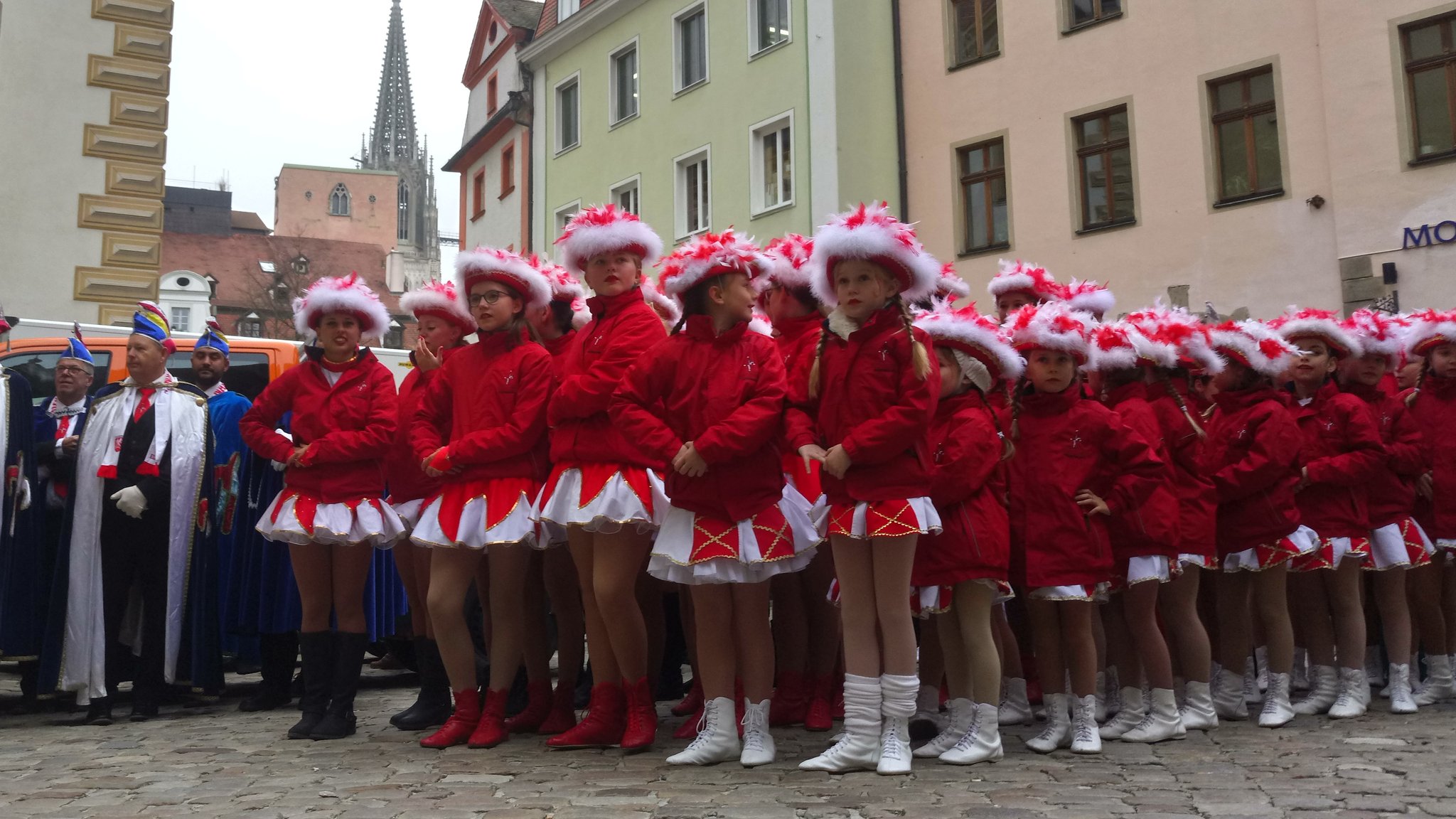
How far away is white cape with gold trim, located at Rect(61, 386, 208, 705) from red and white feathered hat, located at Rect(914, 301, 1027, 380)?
4311 millimetres

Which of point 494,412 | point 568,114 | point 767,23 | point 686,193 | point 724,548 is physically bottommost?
point 724,548

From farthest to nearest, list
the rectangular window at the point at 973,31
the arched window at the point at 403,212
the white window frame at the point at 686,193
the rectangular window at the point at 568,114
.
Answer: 1. the arched window at the point at 403,212
2. the rectangular window at the point at 568,114
3. the white window frame at the point at 686,193
4. the rectangular window at the point at 973,31

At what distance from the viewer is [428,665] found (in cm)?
638

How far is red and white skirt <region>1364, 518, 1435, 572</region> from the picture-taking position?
21.9 feet

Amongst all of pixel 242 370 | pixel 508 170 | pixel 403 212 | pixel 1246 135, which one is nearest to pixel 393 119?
pixel 403 212

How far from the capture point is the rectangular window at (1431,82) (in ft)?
46.9

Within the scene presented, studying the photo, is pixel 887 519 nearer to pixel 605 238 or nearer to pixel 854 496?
pixel 854 496

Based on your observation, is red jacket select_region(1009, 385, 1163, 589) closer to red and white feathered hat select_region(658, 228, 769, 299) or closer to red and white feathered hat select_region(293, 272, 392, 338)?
red and white feathered hat select_region(658, 228, 769, 299)

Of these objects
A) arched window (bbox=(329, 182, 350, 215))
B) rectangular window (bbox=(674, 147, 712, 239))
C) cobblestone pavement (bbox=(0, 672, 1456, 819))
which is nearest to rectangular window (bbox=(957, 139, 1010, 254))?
rectangular window (bbox=(674, 147, 712, 239))

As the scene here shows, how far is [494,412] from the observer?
5.69 meters

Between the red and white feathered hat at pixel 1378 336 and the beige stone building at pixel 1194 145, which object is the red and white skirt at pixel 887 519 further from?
the beige stone building at pixel 1194 145

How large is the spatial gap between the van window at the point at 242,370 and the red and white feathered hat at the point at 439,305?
3301 mm

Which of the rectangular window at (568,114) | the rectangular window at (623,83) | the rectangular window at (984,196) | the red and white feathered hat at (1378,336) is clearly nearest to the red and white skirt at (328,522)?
the red and white feathered hat at (1378,336)

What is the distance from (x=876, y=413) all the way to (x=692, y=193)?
63.8 ft
